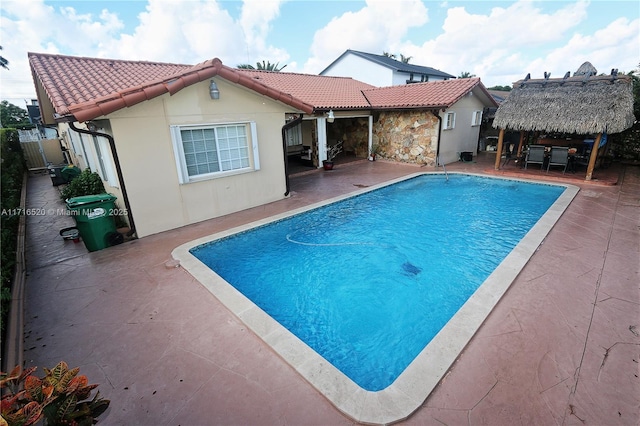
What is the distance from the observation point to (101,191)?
10.2 metres

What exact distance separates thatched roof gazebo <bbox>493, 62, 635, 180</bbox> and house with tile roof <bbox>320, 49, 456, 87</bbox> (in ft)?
61.7

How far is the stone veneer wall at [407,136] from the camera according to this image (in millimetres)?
17531

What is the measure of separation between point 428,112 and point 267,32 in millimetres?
15803

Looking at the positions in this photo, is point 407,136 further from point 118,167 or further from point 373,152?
point 118,167

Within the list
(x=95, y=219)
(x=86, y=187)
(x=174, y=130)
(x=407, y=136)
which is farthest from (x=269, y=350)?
(x=407, y=136)

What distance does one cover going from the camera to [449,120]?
705 inches

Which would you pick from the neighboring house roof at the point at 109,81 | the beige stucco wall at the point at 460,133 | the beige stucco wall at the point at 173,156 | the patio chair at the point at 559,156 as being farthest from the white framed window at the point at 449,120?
the beige stucco wall at the point at 173,156

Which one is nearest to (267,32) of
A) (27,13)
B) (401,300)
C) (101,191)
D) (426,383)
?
(27,13)

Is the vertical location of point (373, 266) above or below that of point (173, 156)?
below

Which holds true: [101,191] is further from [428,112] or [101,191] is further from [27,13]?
[428,112]

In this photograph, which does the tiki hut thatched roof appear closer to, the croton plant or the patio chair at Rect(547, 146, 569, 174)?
the patio chair at Rect(547, 146, 569, 174)

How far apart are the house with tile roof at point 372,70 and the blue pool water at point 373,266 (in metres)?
26.1

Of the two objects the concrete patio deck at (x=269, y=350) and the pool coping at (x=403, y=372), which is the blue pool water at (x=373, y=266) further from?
the concrete patio deck at (x=269, y=350)

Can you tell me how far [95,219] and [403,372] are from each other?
818 centimetres
